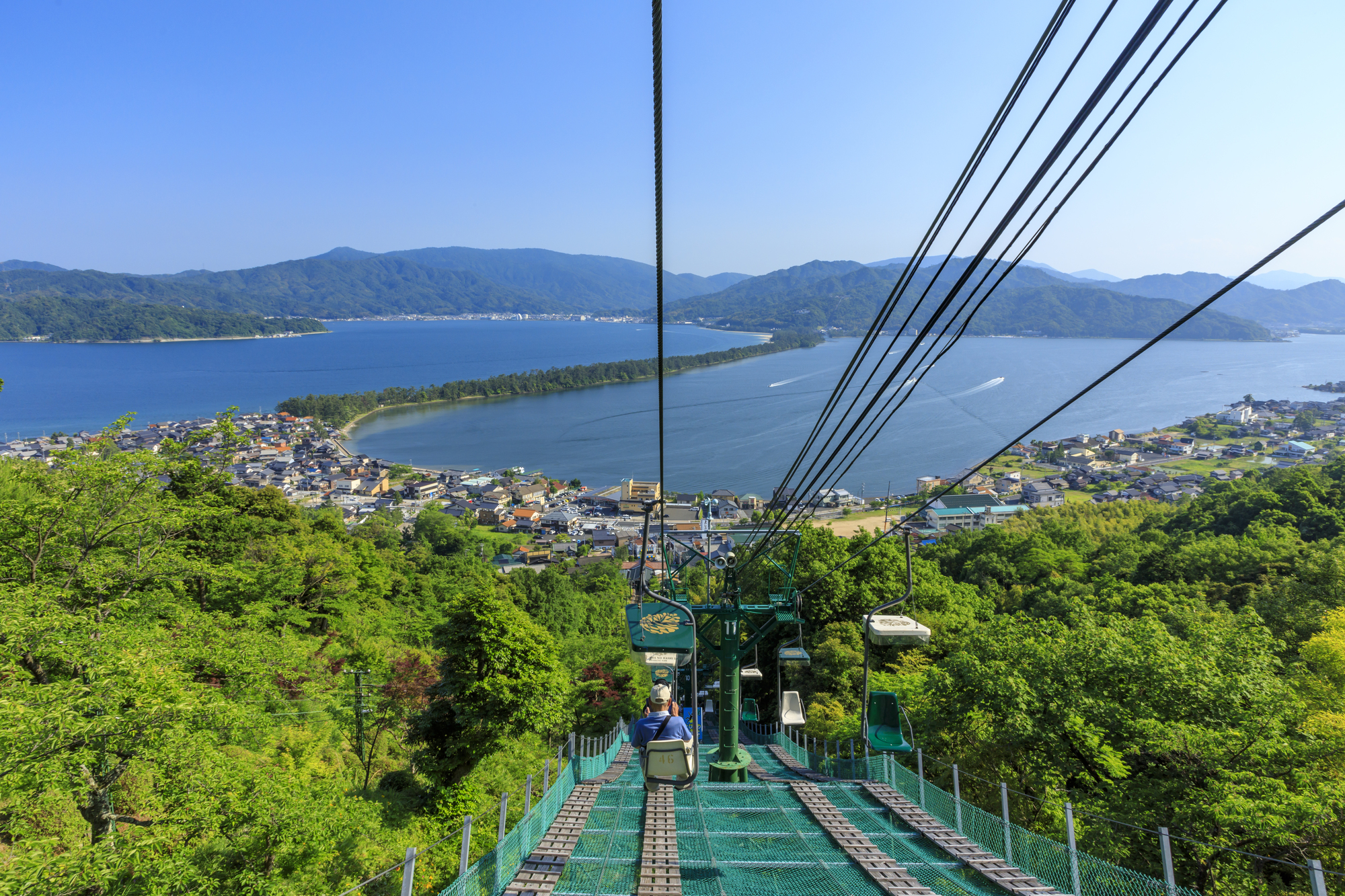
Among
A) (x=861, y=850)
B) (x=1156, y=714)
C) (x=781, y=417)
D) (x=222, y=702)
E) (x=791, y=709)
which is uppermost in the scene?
(x=222, y=702)

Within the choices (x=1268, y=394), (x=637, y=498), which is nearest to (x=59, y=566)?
(x=637, y=498)

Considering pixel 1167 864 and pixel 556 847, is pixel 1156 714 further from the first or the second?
pixel 556 847

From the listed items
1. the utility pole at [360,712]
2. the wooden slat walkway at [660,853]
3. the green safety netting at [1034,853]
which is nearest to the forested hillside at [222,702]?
the utility pole at [360,712]

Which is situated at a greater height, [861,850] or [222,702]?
[222,702]

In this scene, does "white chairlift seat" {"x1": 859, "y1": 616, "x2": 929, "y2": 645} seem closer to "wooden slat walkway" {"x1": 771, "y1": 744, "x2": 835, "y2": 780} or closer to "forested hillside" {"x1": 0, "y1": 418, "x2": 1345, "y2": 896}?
"forested hillside" {"x1": 0, "y1": 418, "x2": 1345, "y2": 896}

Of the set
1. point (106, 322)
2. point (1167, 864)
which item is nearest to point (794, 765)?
point (1167, 864)

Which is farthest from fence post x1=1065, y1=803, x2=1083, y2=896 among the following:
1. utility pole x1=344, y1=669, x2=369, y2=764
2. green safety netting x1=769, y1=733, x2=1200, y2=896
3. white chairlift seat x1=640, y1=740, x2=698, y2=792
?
utility pole x1=344, y1=669, x2=369, y2=764
